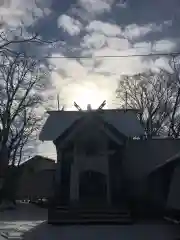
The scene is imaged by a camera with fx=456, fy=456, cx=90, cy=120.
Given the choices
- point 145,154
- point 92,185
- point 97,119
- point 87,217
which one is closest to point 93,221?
point 87,217

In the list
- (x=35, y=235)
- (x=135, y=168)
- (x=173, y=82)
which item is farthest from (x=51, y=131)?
(x=173, y=82)

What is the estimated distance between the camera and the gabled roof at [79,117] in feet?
84.9

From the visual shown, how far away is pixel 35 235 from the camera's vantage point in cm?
1630

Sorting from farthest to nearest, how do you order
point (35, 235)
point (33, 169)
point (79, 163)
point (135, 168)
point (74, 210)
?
point (33, 169)
point (135, 168)
point (79, 163)
point (74, 210)
point (35, 235)

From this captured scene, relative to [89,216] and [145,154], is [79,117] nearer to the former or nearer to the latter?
[145,154]

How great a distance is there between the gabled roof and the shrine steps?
5.05 m

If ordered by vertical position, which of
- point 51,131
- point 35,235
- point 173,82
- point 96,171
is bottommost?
point 35,235

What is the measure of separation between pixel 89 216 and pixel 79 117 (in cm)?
666

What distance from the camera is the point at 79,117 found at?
2580 cm

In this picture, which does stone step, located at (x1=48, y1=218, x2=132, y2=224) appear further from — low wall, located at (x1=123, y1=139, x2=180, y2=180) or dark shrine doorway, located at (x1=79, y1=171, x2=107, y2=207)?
low wall, located at (x1=123, y1=139, x2=180, y2=180)

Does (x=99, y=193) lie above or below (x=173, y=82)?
below

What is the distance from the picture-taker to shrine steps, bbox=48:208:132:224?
67.7ft

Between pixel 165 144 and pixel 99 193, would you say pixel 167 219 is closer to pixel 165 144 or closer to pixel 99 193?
pixel 99 193

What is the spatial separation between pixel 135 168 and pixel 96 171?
2.94 meters
